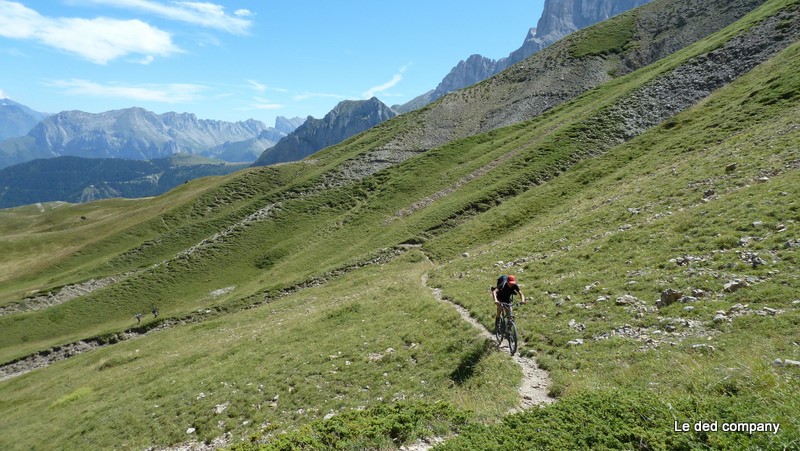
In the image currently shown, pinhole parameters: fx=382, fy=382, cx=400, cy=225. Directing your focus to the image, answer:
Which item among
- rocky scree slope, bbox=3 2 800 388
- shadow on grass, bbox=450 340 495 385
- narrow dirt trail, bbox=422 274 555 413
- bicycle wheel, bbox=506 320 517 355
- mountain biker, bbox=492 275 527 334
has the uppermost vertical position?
rocky scree slope, bbox=3 2 800 388

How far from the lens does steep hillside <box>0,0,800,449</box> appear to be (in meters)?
11.5

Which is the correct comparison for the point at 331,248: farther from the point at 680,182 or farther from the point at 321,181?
the point at 680,182

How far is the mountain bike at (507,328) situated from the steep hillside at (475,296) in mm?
719

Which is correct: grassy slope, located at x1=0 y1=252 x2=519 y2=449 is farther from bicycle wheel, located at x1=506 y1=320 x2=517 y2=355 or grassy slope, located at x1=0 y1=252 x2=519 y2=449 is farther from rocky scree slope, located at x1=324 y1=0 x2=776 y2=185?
rocky scree slope, located at x1=324 y1=0 x2=776 y2=185

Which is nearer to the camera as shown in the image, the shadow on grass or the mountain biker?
the shadow on grass

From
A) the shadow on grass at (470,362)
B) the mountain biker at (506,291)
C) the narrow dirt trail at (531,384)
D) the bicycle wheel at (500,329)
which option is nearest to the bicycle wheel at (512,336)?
the narrow dirt trail at (531,384)

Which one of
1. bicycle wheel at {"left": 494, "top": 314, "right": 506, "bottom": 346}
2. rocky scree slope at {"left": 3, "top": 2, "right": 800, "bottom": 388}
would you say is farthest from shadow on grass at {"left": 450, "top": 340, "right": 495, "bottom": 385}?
rocky scree slope at {"left": 3, "top": 2, "right": 800, "bottom": 388}

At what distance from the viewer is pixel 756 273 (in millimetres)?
15688

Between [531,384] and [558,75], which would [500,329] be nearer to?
[531,384]

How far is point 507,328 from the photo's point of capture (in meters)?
17.4

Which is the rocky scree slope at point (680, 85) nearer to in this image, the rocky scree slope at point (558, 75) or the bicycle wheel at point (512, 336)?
the rocky scree slope at point (558, 75)

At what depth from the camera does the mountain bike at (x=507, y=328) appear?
54.8 feet

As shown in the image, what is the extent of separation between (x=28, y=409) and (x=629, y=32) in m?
138

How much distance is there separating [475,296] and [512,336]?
8.13 meters
